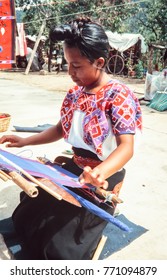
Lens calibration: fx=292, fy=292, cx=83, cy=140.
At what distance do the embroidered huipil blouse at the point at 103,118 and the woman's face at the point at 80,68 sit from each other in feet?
0.28

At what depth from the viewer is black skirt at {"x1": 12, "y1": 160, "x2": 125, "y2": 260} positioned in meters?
1.69

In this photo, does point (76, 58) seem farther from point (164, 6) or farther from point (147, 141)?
point (164, 6)

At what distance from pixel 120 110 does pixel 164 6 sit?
709 inches

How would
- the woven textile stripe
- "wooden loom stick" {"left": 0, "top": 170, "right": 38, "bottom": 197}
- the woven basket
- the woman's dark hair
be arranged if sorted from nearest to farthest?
1. "wooden loom stick" {"left": 0, "top": 170, "right": 38, "bottom": 197}
2. the woman's dark hair
3. the woven basket
4. the woven textile stripe

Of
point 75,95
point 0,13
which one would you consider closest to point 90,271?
point 75,95

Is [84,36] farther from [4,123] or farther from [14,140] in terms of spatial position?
[4,123]

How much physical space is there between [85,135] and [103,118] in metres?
0.16

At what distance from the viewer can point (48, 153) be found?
14.5 feet

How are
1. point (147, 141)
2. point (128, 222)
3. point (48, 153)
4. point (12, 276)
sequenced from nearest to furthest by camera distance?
point (12, 276)
point (128, 222)
point (48, 153)
point (147, 141)

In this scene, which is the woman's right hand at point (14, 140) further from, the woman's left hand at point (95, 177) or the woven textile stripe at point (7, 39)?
the woven textile stripe at point (7, 39)

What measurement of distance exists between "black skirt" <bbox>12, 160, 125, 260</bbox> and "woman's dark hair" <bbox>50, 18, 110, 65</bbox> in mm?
812

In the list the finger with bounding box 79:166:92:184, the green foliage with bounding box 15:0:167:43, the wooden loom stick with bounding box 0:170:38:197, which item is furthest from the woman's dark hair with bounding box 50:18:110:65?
the green foliage with bounding box 15:0:167:43

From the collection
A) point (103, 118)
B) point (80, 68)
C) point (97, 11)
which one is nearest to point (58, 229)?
point (103, 118)

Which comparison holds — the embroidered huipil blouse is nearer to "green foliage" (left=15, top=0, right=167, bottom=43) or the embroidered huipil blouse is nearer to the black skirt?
the black skirt
